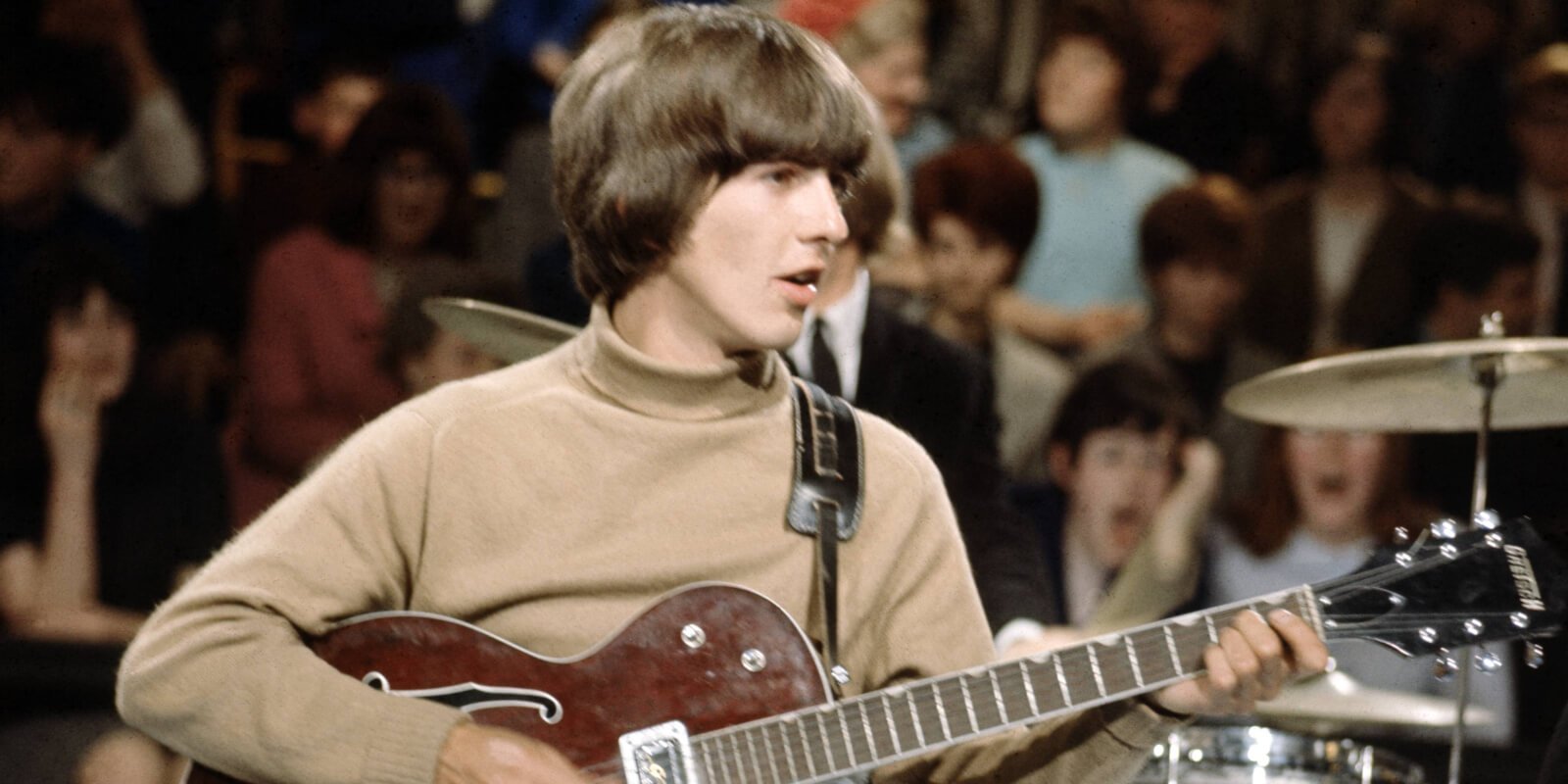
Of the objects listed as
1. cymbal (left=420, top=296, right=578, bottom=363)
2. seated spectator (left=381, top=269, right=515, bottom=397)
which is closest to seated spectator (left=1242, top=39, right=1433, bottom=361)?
seated spectator (left=381, top=269, right=515, bottom=397)

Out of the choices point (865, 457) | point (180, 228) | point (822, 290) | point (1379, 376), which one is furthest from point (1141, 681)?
point (180, 228)

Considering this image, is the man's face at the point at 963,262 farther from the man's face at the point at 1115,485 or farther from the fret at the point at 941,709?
the fret at the point at 941,709

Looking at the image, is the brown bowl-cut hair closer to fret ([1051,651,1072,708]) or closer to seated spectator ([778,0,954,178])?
fret ([1051,651,1072,708])

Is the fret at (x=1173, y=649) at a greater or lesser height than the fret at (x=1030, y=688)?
greater

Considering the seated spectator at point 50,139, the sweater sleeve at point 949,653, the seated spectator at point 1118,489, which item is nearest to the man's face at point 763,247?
the sweater sleeve at point 949,653

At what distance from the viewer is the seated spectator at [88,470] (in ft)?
16.1

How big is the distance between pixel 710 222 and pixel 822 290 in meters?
1.19

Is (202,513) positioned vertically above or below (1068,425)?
below

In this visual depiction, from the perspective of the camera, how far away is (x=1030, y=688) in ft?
7.79

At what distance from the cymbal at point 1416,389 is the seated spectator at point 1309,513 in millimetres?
1633

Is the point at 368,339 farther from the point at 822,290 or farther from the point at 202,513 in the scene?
the point at 822,290

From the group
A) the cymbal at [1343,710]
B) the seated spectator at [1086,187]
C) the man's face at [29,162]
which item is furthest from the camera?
the seated spectator at [1086,187]

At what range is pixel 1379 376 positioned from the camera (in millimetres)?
3229

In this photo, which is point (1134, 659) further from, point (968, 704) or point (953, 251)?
point (953, 251)
